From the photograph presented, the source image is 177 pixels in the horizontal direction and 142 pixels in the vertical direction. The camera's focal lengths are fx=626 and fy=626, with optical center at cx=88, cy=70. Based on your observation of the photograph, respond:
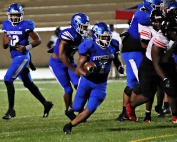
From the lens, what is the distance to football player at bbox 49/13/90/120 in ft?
22.9

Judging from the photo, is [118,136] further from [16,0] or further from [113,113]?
[16,0]

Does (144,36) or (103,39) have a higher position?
(103,39)

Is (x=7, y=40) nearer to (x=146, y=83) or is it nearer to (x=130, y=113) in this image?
(x=130, y=113)

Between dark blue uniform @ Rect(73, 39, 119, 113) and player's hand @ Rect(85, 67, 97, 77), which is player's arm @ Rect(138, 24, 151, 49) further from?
player's hand @ Rect(85, 67, 97, 77)

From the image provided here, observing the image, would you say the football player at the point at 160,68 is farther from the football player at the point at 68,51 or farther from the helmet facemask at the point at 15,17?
the helmet facemask at the point at 15,17

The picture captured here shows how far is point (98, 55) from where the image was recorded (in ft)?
20.6

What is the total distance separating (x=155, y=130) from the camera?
245 inches

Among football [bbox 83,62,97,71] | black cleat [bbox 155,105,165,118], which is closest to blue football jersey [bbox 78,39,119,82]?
football [bbox 83,62,97,71]

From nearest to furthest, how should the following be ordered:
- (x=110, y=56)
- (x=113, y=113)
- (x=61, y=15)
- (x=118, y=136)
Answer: (x=118, y=136), (x=110, y=56), (x=113, y=113), (x=61, y=15)

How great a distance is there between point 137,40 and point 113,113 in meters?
1.23

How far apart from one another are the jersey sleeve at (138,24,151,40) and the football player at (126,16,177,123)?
1.15 ft

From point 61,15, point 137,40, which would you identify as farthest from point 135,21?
point 61,15

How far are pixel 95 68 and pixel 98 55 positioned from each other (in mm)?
203

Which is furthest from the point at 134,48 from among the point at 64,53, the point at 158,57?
the point at 158,57
